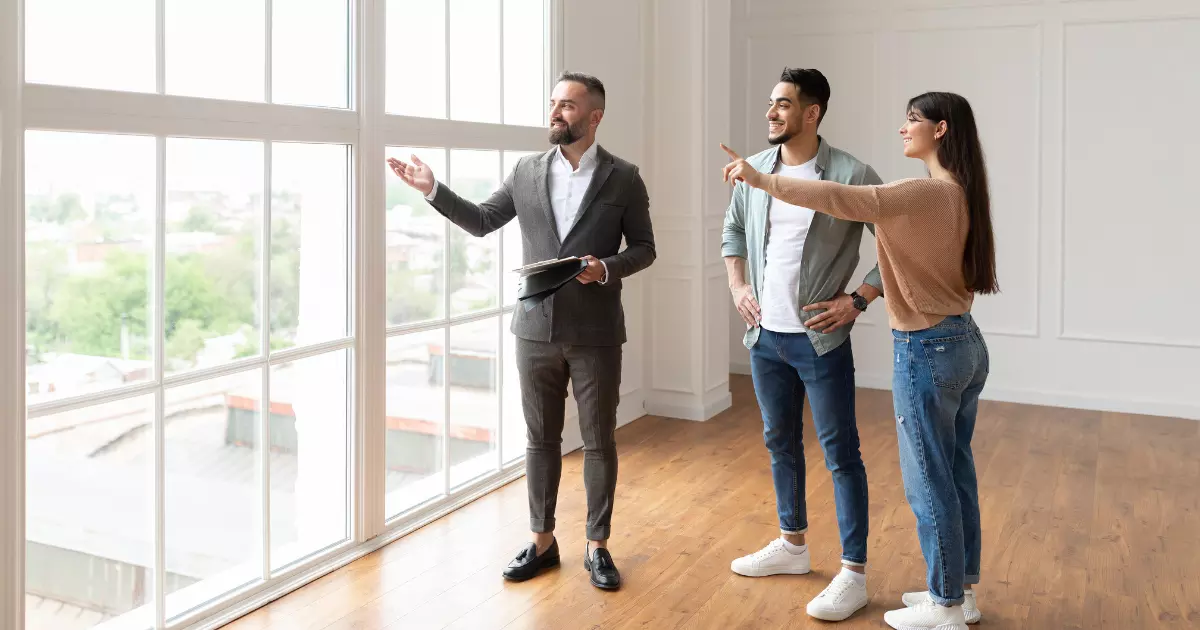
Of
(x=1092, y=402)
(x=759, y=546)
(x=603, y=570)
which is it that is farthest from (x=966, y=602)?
(x=1092, y=402)

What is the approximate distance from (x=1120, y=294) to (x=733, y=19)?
2.95 metres

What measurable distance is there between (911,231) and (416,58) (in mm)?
1963

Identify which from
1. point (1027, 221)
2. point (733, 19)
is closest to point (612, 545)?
point (1027, 221)

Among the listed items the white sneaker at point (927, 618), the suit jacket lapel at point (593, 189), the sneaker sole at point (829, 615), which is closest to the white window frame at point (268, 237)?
the suit jacket lapel at point (593, 189)

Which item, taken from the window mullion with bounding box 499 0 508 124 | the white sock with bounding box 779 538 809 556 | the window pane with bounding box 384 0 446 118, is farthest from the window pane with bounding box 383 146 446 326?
the white sock with bounding box 779 538 809 556

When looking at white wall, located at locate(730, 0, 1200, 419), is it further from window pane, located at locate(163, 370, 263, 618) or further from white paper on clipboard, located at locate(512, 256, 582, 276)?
window pane, located at locate(163, 370, 263, 618)

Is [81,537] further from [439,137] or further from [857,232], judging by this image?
[857,232]

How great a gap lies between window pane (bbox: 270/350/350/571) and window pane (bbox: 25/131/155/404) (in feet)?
1.87

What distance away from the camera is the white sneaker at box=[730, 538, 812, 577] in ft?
10.9

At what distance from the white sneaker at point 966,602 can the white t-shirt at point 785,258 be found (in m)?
0.85

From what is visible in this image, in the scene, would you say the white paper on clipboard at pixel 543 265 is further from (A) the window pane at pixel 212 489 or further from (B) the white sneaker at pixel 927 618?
(B) the white sneaker at pixel 927 618

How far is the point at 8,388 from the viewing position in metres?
2.33

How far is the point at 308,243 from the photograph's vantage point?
3248 mm

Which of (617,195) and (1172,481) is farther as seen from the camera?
(1172,481)
